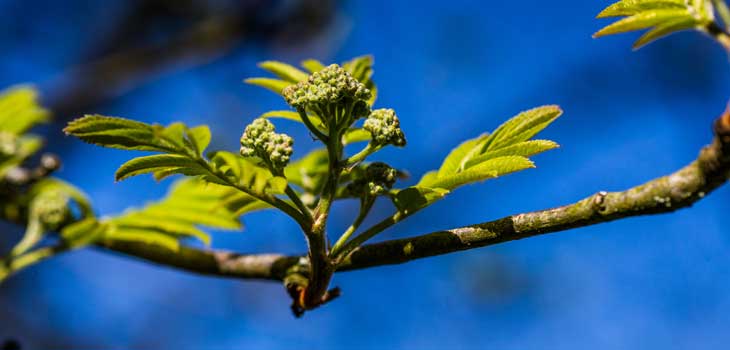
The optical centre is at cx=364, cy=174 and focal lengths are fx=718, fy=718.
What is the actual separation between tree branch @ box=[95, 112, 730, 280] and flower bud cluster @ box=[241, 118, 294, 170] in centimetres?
37

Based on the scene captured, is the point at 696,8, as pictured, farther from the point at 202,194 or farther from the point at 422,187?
the point at 202,194

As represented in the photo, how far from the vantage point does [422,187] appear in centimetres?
188

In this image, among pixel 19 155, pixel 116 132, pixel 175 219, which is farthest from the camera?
pixel 175 219

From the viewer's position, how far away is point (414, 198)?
192 cm

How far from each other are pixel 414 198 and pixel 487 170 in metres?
0.21

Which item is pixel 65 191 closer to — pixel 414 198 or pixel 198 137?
pixel 198 137

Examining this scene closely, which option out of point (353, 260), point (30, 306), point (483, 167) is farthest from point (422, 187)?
point (30, 306)

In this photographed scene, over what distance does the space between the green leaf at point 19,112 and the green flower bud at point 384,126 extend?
167 centimetres

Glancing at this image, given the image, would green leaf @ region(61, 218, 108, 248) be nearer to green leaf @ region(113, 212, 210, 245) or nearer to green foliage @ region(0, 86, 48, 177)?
green leaf @ region(113, 212, 210, 245)

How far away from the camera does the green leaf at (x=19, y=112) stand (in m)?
2.89

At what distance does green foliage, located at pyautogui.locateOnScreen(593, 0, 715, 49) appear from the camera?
1.60 metres

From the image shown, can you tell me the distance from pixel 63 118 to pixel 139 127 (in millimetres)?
6959

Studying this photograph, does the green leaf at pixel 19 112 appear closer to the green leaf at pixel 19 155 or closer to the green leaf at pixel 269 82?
the green leaf at pixel 19 155

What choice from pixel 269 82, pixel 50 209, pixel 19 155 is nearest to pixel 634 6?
pixel 269 82
